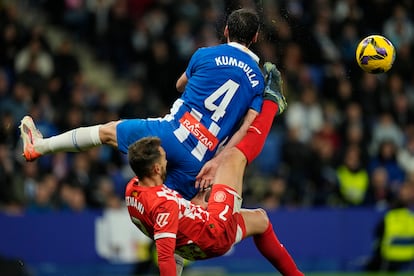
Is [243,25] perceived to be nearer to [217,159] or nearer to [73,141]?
[217,159]

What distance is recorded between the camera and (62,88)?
17.0m

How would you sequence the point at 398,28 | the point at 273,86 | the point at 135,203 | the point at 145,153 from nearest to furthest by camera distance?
the point at 145,153 < the point at 135,203 < the point at 273,86 < the point at 398,28

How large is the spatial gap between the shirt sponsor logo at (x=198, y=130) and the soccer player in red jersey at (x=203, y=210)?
176 mm

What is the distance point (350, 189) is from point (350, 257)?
1.30 m

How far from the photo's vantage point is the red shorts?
8.69 m

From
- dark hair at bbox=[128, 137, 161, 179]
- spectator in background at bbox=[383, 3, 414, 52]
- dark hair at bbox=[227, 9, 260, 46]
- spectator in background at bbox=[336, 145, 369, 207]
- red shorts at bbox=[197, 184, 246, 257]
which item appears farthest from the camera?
spectator in background at bbox=[383, 3, 414, 52]

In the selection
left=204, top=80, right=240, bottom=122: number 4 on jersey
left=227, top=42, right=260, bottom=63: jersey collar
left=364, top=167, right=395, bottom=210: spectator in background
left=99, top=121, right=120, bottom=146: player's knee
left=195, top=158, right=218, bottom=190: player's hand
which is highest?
left=227, top=42, right=260, bottom=63: jersey collar

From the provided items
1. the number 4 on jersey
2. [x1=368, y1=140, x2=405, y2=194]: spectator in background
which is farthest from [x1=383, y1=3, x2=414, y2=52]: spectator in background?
the number 4 on jersey

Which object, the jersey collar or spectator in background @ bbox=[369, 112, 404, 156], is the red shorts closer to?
the jersey collar

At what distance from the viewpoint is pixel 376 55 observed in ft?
30.9

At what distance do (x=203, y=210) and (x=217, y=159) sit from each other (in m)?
0.48

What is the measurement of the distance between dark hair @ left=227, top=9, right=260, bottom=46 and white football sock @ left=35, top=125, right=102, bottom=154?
1484mm

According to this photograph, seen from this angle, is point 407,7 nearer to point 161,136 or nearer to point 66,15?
point 66,15

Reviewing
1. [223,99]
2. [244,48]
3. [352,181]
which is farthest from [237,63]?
[352,181]
